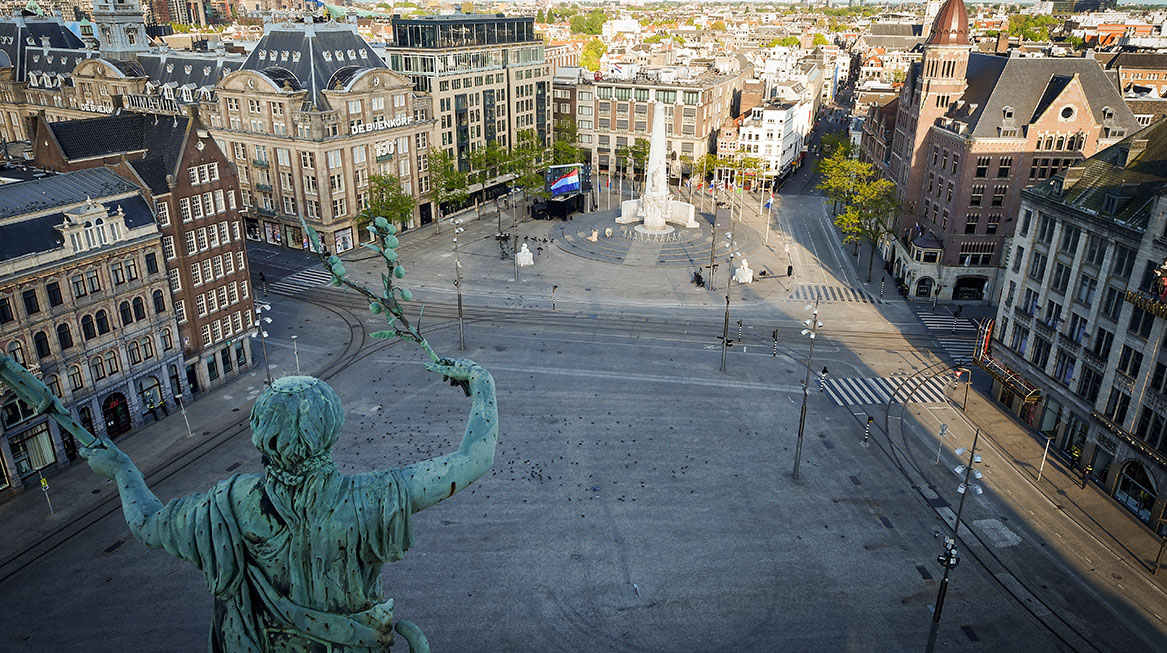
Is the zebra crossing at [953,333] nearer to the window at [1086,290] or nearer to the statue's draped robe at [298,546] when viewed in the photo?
the window at [1086,290]

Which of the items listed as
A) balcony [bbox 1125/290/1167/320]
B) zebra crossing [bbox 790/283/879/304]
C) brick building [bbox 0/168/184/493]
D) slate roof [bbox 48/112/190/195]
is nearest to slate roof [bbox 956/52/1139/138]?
zebra crossing [bbox 790/283/879/304]

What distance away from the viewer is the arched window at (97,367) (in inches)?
2231

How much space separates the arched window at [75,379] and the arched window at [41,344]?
218 cm

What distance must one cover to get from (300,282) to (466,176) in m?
36.3

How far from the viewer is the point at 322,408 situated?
7312mm

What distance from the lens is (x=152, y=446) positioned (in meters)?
57.8

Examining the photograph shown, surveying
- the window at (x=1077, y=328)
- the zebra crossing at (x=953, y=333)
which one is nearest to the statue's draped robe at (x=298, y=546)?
the window at (x=1077, y=328)

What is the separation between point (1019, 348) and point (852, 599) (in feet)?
114

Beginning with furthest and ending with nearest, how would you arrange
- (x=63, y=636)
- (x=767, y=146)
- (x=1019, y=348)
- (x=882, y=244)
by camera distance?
(x=767, y=146) → (x=882, y=244) → (x=1019, y=348) → (x=63, y=636)

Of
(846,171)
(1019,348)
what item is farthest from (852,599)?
(846,171)

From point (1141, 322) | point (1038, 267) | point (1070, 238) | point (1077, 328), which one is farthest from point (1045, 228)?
point (1141, 322)

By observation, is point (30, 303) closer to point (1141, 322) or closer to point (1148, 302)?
point (1148, 302)

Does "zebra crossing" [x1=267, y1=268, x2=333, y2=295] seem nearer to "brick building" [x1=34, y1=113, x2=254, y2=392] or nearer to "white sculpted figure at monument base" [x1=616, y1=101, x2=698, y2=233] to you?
"brick building" [x1=34, y1=113, x2=254, y2=392]

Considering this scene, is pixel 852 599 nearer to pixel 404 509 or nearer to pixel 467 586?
pixel 467 586
